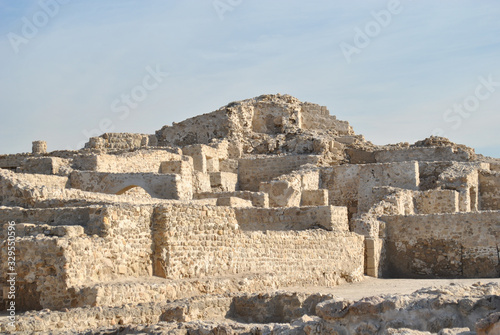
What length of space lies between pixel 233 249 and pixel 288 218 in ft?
8.51

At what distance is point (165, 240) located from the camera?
12.5m

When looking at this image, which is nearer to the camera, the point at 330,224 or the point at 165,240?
the point at 165,240

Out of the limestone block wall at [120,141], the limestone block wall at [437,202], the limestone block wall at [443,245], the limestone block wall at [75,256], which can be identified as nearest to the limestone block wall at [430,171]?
the limestone block wall at [437,202]

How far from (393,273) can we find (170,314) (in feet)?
33.1

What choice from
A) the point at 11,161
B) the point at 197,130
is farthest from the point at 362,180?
the point at 11,161

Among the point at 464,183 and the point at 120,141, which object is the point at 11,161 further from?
the point at 464,183

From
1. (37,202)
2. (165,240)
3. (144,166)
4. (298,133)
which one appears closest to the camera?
(165,240)

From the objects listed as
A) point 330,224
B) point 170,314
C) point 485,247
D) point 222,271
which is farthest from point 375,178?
point 170,314

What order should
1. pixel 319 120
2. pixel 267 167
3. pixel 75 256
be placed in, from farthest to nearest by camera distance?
pixel 319 120, pixel 267 167, pixel 75 256

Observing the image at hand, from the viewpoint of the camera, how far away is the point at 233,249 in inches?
536

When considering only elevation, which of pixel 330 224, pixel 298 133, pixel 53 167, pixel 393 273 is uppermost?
pixel 298 133

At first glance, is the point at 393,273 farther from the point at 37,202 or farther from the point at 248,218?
the point at 37,202

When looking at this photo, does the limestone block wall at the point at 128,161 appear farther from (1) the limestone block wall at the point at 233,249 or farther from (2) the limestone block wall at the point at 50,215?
(2) the limestone block wall at the point at 50,215

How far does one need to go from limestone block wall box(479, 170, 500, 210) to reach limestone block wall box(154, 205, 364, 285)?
8.52 m
